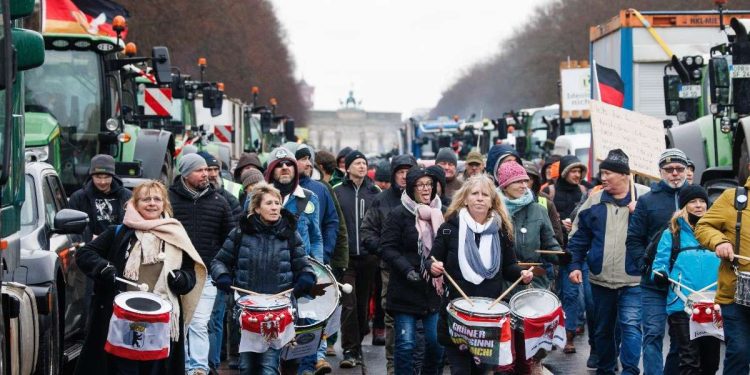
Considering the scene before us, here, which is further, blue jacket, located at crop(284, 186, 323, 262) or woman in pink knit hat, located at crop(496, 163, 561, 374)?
blue jacket, located at crop(284, 186, 323, 262)

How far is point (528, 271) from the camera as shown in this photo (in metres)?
9.36

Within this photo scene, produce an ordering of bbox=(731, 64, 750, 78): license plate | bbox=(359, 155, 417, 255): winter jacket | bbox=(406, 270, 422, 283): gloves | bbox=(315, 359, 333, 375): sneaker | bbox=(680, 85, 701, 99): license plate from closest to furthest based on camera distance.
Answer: bbox=(406, 270, 422, 283): gloves
bbox=(359, 155, 417, 255): winter jacket
bbox=(315, 359, 333, 375): sneaker
bbox=(731, 64, 750, 78): license plate
bbox=(680, 85, 701, 99): license plate

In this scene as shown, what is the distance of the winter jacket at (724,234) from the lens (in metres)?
8.72

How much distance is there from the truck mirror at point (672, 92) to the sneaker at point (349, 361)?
795 centimetres

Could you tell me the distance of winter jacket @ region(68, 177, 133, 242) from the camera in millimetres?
12398

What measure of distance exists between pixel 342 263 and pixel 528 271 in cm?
324

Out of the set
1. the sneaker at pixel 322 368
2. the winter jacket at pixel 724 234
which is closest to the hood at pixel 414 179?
the sneaker at pixel 322 368

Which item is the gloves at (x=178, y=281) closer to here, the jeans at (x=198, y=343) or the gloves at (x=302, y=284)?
the gloves at (x=302, y=284)

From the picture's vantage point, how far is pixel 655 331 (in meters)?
10.2

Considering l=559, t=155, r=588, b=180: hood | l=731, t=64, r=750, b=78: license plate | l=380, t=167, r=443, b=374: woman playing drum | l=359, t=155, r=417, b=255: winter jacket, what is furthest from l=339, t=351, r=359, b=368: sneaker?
l=731, t=64, r=750, b=78: license plate

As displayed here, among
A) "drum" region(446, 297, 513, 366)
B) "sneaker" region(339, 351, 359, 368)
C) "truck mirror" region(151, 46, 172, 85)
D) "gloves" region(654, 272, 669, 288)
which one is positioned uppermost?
"truck mirror" region(151, 46, 172, 85)

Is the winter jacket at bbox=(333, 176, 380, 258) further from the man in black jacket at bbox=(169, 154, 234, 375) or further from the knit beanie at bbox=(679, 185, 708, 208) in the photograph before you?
the knit beanie at bbox=(679, 185, 708, 208)

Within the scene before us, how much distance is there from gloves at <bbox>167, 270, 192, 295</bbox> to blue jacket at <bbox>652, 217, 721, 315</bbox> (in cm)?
304

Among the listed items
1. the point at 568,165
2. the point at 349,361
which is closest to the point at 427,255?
the point at 349,361
